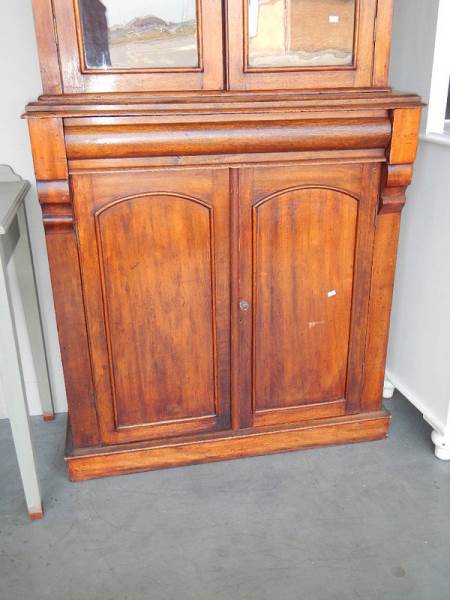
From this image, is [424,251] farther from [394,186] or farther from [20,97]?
[20,97]

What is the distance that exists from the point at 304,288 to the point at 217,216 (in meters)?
0.40

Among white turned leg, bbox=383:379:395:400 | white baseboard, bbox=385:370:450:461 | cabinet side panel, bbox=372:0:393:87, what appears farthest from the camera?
white turned leg, bbox=383:379:395:400

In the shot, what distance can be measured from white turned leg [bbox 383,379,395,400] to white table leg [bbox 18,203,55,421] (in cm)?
142

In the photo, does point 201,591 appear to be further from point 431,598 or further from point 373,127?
point 373,127

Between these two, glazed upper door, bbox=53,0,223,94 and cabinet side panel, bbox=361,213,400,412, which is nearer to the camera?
glazed upper door, bbox=53,0,223,94

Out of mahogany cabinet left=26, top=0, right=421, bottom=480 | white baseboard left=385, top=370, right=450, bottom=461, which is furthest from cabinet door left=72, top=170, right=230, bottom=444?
white baseboard left=385, top=370, right=450, bottom=461

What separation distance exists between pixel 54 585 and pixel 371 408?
1267mm

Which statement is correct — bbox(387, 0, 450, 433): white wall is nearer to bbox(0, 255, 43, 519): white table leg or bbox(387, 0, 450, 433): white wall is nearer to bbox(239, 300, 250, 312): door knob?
bbox(239, 300, 250, 312): door knob

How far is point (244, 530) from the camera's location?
192 centimetres

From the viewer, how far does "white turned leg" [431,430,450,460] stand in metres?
2.19

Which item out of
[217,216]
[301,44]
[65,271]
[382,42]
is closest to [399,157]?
[382,42]

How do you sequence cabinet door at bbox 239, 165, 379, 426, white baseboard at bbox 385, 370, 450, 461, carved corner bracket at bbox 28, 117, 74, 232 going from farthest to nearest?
white baseboard at bbox 385, 370, 450, 461 → cabinet door at bbox 239, 165, 379, 426 → carved corner bracket at bbox 28, 117, 74, 232

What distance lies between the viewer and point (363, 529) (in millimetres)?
1914

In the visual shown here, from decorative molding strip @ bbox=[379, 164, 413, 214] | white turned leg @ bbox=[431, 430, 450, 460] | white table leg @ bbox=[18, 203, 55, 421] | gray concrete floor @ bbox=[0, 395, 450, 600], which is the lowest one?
gray concrete floor @ bbox=[0, 395, 450, 600]
